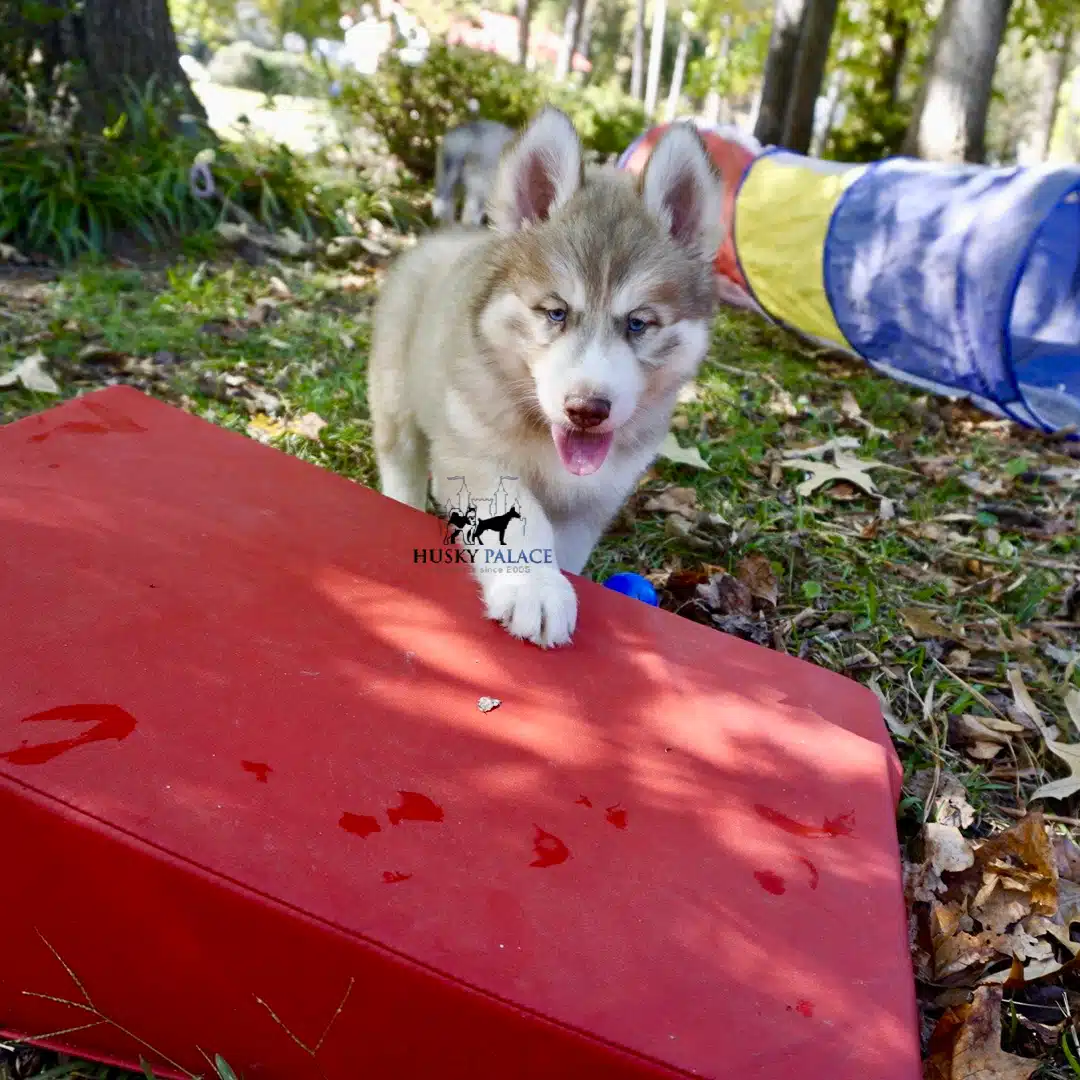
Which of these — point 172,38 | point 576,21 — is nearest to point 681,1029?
point 172,38

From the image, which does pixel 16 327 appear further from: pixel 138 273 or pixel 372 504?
pixel 372 504

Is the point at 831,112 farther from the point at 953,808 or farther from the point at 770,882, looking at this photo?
the point at 770,882

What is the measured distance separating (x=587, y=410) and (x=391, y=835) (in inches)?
42.6

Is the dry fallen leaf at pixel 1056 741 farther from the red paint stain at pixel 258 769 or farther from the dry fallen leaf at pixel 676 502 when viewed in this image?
the red paint stain at pixel 258 769

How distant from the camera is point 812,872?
1.63 metres

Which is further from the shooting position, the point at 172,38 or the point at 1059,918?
the point at 172,38

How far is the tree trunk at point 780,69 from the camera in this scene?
857 cm

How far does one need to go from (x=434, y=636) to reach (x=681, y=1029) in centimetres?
94

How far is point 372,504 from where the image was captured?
2.55 metres

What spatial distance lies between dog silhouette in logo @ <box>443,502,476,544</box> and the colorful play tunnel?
138 inches

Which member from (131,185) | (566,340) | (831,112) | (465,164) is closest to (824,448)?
(566,340)

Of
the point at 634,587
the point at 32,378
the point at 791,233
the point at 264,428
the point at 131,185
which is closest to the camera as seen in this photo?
the point at 634,587

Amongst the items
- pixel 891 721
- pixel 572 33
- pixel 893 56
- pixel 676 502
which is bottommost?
pixel 891 721

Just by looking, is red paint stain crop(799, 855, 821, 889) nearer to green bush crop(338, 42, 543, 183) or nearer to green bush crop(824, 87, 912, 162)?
green bush crop(338, 42, 543, 183)
